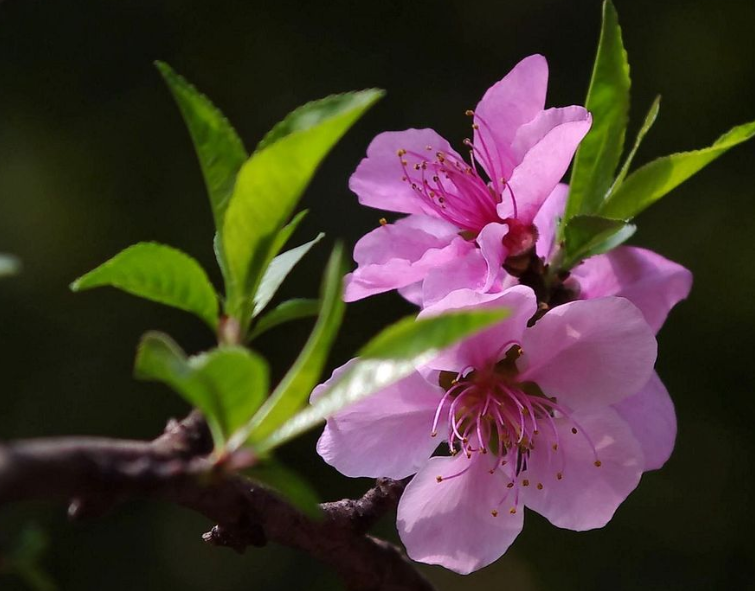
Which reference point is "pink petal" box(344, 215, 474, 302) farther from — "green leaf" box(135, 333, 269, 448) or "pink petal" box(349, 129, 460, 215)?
"green leaf" box(135, 333, 269, 448)

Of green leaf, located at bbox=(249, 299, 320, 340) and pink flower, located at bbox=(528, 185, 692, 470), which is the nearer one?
green leaf, located at bbox=(249, 299, 320, 340)

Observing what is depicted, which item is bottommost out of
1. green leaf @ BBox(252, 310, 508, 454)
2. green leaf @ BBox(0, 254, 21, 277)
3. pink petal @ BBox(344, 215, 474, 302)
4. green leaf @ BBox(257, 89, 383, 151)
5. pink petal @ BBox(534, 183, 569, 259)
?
pink petal @ BBox(534, 183, 569, 259)

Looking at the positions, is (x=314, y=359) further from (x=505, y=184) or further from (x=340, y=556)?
(x=505, y=184)

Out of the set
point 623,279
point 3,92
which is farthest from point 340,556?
point 3,92

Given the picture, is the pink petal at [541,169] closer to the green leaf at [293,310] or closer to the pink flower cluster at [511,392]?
the pink flower cluster at [511,392]

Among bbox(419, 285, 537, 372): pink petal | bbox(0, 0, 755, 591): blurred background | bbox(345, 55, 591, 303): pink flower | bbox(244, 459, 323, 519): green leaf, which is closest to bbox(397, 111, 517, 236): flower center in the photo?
bbox(345, 55, 591, 303): pink flower

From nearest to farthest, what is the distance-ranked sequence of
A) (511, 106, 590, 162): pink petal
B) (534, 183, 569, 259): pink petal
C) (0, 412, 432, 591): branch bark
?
(0, 412, 432, 591): branch bark < (511, 106, 590, 162): pink petal < (534, 183, 569, 259): pink petal
